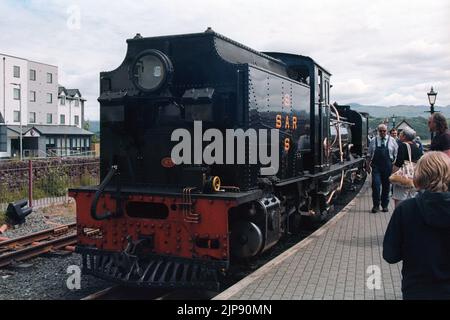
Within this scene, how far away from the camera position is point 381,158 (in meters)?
10.3

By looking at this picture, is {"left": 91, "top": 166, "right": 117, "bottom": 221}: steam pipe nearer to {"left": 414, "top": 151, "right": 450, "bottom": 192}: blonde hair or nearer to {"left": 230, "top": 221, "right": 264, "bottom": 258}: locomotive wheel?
{"left": 230, "top": 221, "right": 264, "bottom": 258}: locomotive wheel

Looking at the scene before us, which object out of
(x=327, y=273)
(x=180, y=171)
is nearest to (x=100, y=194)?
(x=180, y=171)

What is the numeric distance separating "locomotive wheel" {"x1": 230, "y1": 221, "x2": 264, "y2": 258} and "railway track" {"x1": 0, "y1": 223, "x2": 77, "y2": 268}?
3.85 m

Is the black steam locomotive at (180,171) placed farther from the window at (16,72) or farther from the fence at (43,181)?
the window at (16,72)

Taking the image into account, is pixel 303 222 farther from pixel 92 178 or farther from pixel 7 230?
pixel 92 178

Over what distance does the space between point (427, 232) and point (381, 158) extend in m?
7.84

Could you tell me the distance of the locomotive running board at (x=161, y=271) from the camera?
5.45 meters

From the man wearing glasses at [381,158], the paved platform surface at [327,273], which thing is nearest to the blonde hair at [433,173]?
the paved platform surface at [327,273]

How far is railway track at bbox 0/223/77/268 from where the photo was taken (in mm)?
7545

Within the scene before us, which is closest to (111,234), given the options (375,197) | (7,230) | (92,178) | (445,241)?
(445,241)

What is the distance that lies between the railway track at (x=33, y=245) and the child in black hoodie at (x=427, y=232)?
636cm

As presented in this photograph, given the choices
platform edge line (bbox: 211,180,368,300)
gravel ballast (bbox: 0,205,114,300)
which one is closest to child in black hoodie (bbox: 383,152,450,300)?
platform edge line (bbox: 211,180,368,300)

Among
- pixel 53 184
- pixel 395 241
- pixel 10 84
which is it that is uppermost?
pixel 10 84

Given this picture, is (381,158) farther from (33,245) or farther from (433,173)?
(433,173)
